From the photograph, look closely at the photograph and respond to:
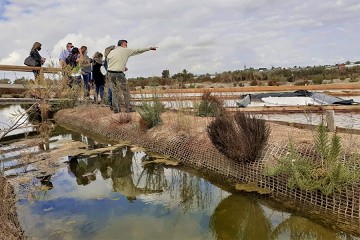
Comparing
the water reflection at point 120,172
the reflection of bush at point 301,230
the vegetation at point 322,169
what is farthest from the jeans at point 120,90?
the reflection of bush at point 301,230

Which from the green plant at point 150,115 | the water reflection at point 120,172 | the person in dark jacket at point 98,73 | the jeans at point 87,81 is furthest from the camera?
the jeans at point 87,81

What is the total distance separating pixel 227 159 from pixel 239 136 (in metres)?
0.47

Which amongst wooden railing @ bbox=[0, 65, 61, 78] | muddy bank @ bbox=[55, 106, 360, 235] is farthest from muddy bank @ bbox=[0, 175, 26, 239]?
wooden railing @ bbox=[0, 65, 61, 78]

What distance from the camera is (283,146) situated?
4.98 metres

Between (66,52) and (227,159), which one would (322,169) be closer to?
(227,159)

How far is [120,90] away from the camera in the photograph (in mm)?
9242

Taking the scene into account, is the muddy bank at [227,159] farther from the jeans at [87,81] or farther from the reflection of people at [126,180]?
the jeans at [87,81]

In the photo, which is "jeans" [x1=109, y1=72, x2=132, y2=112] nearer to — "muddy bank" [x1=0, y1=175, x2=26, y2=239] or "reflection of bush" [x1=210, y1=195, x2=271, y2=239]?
"muddy bank" [x1=0, y1=175, x2=26, y2=239]

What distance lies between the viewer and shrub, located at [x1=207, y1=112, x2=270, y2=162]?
5035mm

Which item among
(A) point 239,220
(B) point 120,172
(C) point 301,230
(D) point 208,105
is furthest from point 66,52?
(C) point 301,230

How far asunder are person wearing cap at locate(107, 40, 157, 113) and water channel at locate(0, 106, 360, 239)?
3534 millimetres

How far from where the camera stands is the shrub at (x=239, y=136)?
198 inches

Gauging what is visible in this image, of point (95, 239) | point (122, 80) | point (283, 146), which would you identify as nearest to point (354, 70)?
point (122, 80)

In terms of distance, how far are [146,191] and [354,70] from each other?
26.4 m
